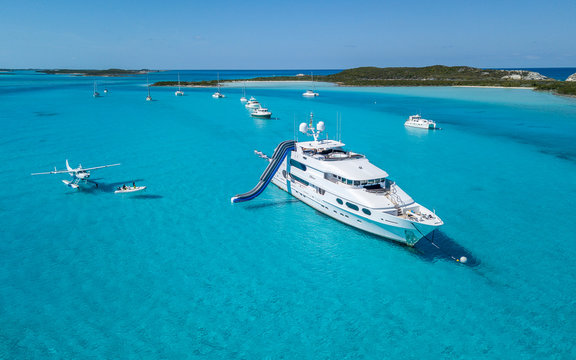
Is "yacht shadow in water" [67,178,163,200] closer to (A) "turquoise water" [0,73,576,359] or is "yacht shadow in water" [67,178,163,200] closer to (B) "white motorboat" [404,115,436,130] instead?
(A) "turquoise water" [0,73,576,359]

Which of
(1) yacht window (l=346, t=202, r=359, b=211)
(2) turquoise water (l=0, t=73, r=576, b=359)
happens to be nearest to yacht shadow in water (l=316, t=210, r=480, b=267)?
(2) turquoise water (l=0, t=73, r=576, b=359)

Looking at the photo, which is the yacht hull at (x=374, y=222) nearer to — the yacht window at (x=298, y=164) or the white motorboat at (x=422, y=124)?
the yacht window at (x=298, y=164)

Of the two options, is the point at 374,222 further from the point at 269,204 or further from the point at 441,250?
the point at 269,204

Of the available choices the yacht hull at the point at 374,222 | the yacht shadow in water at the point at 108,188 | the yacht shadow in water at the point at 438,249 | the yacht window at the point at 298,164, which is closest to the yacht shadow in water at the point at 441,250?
the yacht shadow in water at the point at 438,249

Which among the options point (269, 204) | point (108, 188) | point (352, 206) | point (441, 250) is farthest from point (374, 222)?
point (108, 188)

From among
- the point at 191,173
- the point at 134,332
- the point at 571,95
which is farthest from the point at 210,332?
the point at 571,95
